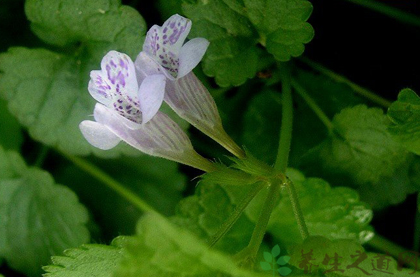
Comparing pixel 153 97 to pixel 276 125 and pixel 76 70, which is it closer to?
pixel 76 70

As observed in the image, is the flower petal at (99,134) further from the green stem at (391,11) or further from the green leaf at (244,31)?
the green stem at (391,11)

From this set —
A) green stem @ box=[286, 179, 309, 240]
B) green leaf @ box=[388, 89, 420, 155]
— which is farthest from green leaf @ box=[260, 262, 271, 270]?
green leaf @ box=[388, 89, 420, 155]

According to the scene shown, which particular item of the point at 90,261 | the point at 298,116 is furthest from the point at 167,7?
the point at 90,261

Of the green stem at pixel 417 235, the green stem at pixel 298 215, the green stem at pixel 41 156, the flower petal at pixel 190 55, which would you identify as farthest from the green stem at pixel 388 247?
the green stem at pixel 41 156

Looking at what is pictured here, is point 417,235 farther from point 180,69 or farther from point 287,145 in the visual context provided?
point 180,69

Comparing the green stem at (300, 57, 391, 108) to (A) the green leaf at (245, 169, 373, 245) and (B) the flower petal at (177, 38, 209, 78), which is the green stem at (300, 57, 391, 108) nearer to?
(A) the green leaf at (245, 169, 373, 245)

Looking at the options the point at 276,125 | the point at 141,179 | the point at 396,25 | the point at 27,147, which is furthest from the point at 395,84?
the point at 27,147
